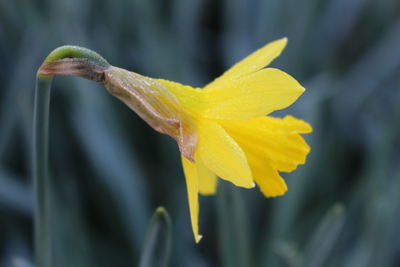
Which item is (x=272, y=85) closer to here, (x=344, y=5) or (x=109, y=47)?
(x=109, y=47)

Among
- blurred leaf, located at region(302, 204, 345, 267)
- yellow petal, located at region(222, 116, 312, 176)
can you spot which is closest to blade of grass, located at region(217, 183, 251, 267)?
blurred leaf, located at region(302, 204, 345, 267)

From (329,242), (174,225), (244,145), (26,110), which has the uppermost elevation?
(244,145)

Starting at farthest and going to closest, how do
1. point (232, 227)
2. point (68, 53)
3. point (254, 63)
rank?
1. point (232, 227)
2. point (254, 63)
3. point (68, 53)

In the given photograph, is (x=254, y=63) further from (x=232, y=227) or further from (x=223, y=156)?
(x=232, y=227)

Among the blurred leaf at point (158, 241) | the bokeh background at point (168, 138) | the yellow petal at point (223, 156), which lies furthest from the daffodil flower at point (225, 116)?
the bokeh background at point (168, 138)

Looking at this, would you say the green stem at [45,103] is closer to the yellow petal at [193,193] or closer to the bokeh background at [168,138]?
the yellow petal at [193,193]

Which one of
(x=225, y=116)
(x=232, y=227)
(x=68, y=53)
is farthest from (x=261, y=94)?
(x=232, y=227)

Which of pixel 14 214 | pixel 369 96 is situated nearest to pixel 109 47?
pixel 14 214
